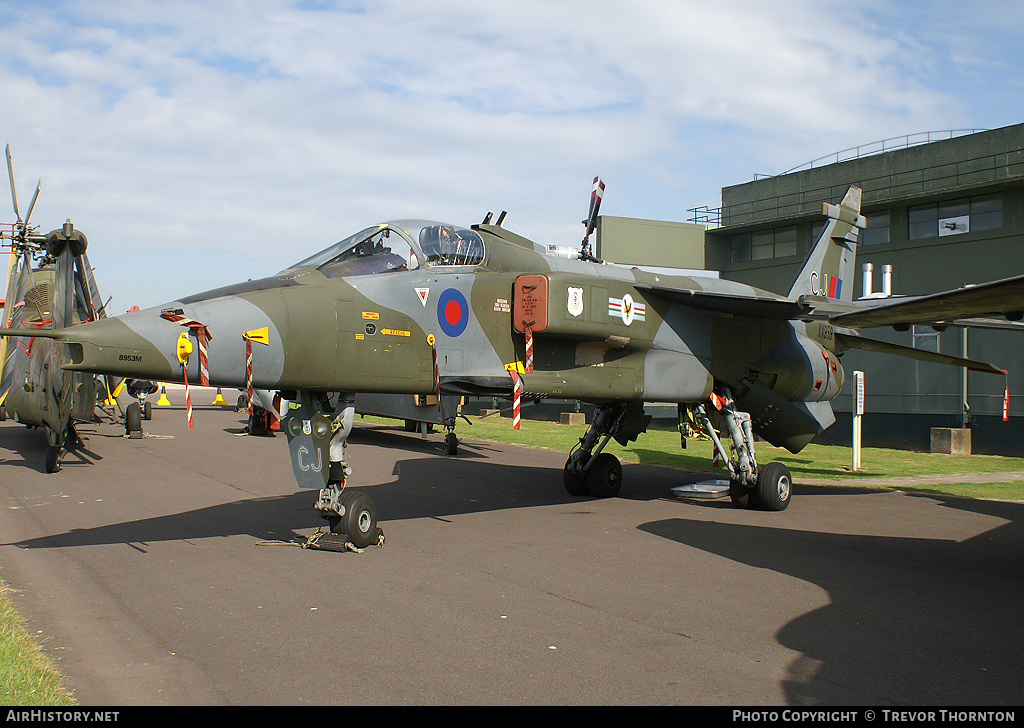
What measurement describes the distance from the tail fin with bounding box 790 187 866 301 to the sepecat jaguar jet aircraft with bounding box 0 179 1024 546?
6.41 ft

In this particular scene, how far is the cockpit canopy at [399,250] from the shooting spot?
7469 mm

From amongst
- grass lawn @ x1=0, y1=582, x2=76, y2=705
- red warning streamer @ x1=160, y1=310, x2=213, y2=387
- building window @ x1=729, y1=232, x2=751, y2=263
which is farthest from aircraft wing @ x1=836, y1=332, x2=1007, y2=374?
building window @ x1=729, y1=232, x2=751, y2=263

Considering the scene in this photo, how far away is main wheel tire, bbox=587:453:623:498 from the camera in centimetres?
1137

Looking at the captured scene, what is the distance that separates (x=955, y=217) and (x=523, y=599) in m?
28.1

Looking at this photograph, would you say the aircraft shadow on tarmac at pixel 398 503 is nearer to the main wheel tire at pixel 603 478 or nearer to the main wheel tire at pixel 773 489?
the main wheel tire at pixel 603 478

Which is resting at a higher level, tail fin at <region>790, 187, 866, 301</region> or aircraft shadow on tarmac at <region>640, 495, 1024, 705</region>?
tail fin at <region>790, 187, 866, 301</region>

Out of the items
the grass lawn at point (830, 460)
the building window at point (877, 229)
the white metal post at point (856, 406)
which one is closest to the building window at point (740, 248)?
the building window at point (877, 229)

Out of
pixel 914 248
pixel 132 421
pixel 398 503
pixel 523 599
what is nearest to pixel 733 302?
pixel 398 503

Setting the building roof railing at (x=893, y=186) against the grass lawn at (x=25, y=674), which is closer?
the grass lawn at (x=25, y=674)

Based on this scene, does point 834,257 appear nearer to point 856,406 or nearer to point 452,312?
point 856,406

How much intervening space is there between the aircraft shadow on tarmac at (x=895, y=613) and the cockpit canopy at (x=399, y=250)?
3.87 m

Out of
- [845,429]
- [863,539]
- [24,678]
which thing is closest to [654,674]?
[24,678]

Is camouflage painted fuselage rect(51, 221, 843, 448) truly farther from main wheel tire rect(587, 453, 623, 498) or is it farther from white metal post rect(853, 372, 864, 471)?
white metal post rect(853, 372, 864, 471)

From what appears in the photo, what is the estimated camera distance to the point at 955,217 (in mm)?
27688
